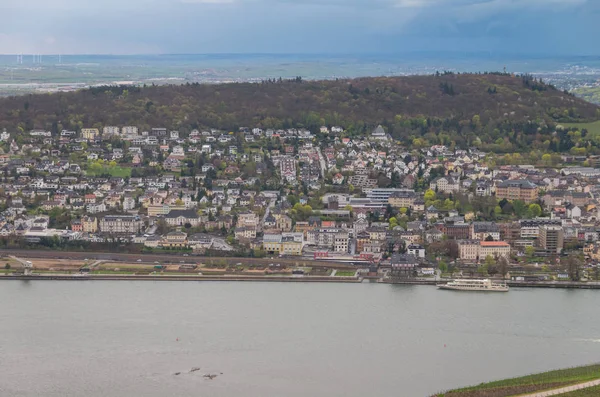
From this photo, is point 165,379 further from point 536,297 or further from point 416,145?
point 416,145

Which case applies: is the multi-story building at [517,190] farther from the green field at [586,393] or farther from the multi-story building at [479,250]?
the green field at [586,393]

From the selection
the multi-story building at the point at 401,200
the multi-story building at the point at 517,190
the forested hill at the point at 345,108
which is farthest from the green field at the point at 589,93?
the multi-story building at the point at 401,200

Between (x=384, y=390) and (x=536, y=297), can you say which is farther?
(x=536, y=297)

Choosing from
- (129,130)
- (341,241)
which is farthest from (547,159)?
(129,130)

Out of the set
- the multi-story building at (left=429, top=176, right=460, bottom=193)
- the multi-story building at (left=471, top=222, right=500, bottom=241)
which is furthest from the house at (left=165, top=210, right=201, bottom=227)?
the multi-story building at (left=429, top=176, right=460, bottom=193)

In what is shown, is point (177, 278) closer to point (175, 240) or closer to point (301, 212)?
point (175, 240)

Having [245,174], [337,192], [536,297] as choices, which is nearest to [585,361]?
[536,297]

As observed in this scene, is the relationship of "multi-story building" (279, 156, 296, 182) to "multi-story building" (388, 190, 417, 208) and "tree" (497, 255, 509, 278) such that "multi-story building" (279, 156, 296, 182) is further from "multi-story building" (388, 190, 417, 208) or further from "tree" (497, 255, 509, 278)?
"tree" (497, 255, 509, 278)
